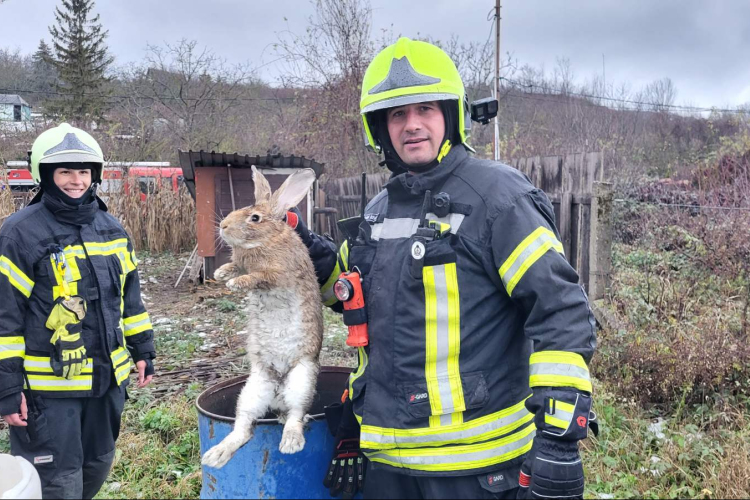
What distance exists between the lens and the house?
1922cm

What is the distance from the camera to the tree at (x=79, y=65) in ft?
85.7

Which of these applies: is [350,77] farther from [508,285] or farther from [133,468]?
[508,285]

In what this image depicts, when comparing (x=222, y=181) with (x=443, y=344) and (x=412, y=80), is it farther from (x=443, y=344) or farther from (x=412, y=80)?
(x=443, y=344)

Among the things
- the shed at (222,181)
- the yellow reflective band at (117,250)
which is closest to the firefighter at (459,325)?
the yellow reflective band at (117,250)

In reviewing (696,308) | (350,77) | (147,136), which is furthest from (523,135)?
(696,308)

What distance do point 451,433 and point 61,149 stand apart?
2610mm

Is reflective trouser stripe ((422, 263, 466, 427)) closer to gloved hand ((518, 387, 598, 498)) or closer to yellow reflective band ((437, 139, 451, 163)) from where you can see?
gloved hand ((518, 387, 598, 498))

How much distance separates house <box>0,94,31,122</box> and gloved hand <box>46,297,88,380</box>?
18897 millimetres

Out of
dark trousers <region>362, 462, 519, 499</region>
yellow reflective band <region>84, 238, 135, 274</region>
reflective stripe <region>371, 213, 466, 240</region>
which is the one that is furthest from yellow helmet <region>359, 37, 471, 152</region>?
yellow reflective band <region>84, 238, 135, 274</region>

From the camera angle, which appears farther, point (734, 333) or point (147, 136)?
point (147, 136)

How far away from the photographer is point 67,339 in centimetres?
311

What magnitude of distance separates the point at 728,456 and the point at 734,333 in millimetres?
1976

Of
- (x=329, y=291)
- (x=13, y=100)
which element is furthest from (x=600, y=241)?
(x=13, y=100)

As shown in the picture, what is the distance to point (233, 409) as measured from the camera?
3246 millimetres
